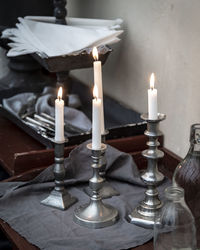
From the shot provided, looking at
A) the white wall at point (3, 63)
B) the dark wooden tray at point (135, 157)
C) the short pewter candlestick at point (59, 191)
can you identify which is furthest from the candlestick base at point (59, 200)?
the white wall at point (3, 63)

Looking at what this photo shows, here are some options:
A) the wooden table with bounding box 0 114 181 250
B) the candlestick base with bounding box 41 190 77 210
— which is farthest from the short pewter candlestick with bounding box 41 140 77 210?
the wooden table with bounding box 0 114 181 250

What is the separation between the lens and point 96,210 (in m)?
0.98

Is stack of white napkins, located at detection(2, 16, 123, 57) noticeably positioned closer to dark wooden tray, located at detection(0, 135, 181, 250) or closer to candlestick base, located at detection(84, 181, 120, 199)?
dark wooden tray, located at detection(0, 135, 181, 250)

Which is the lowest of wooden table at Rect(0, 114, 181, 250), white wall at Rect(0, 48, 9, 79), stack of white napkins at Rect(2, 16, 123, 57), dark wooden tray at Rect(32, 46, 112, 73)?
wooden table at Rect(0, 114, 181, 250)

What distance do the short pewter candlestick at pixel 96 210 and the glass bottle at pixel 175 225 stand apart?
146mm

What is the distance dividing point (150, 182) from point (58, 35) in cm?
60

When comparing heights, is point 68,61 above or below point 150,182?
above

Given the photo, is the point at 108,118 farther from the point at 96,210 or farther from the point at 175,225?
the point at 175,225

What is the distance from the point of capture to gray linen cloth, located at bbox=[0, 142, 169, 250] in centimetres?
92

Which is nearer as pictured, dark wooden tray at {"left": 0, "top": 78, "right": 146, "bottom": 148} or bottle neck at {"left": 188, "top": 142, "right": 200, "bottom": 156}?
bottle neck at {"left": 188, "top": 142, "right": 200, "bottom": 156}

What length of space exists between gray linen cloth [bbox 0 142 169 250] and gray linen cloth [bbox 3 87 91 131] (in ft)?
0.68

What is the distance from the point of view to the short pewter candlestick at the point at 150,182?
953 mm

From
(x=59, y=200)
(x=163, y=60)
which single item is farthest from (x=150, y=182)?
(x=163, y=60)

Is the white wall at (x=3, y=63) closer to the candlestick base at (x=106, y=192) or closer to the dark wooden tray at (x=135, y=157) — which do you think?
the dark wooden tray at (x=135, y=157)
